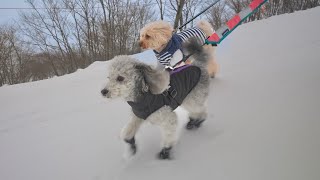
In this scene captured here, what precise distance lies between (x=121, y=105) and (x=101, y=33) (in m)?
14.3

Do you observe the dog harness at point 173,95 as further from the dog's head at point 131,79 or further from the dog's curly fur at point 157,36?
the dog's curly fur at point 157,36

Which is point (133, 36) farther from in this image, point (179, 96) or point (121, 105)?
point (179, 96)

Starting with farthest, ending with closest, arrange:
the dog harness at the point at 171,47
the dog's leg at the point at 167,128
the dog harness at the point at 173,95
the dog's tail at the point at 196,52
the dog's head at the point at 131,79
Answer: the dog harness at the point at 171,47 → the dog's tail at the point at 196,52 → the dog's leg at the point at 167,128 → the dog harness at the point at 173,95 → the dog's head at the point at 131,79

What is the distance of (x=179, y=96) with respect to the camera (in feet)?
7.06

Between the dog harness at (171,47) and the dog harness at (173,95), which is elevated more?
the dog harness at (171,47)

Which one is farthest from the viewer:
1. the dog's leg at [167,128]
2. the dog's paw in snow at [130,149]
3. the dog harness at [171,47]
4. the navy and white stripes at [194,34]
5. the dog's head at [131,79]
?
the navy and white stripes at [194,34]

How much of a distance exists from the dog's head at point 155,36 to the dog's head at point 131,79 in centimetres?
123

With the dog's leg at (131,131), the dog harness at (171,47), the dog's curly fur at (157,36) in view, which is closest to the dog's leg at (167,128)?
the dog's leg at (131,131)

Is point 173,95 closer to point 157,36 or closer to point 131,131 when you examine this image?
point 131,131

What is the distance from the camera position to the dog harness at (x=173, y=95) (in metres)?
1.91

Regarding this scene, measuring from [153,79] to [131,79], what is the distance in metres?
0.17

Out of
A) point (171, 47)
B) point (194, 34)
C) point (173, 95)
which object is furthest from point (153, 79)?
point (194, 34)

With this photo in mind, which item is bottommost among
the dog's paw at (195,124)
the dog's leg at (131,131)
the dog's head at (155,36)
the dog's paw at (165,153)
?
the dog's paw at (165,153)

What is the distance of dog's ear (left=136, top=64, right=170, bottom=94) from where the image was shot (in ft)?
6.07
